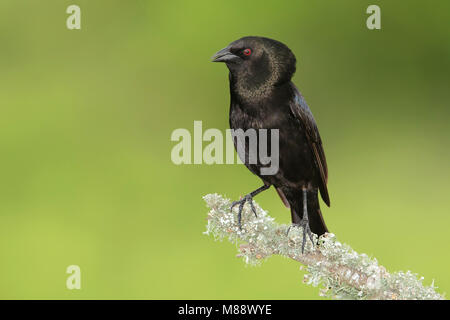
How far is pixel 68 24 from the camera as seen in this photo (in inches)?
320

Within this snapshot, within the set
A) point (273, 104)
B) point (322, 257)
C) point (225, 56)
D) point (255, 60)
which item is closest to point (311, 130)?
point (273, 104)

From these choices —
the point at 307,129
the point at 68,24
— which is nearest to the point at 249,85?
the point at 307,129

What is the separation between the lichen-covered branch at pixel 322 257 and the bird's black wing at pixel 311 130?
3.25 feet

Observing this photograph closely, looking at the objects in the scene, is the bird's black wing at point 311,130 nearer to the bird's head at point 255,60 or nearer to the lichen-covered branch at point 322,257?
the bird's head at point 255,60

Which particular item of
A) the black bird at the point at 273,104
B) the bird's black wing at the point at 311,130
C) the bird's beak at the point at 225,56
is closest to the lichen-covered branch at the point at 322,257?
the black bird at the point at 273,104

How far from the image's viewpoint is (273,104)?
160 inches

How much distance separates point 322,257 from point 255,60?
5.20ft

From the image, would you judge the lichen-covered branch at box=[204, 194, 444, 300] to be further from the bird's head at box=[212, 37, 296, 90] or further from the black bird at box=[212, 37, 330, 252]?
the bird's head at box=[212, 37, 296, 90]

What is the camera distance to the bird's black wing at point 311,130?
416 centimetres

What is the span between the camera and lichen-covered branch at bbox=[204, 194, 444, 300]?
9.30 feet

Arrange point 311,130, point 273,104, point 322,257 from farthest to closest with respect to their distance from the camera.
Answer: point 311,130 < point 273,104 < point 322,257

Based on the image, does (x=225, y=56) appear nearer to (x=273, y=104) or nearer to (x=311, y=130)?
(x=273, y=104)

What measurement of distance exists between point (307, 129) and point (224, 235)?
4.34ft

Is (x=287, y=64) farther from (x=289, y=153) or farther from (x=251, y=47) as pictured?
(x=289, y=153)
